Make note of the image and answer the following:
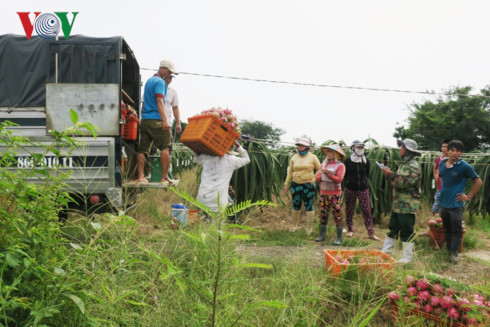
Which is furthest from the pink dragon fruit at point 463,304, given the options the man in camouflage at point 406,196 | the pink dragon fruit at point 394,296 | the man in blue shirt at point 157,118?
the man in blue shirt at point 157,118

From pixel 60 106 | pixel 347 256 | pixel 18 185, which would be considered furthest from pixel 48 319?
pixel 60 106

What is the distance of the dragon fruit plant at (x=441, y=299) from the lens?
280cm

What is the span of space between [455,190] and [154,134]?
12.4ft

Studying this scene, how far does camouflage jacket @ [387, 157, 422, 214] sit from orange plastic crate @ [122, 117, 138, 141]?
137 inches

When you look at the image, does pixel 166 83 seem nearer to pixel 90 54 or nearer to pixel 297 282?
pixel 90 54

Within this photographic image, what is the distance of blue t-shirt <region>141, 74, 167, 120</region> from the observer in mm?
5363

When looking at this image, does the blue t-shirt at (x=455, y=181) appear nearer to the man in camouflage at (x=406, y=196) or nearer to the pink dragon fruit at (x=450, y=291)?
the man in camouflage at (x=406, y=196)

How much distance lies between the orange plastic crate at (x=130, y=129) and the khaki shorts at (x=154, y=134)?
0.96ft

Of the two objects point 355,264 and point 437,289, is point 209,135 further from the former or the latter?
point 437,289

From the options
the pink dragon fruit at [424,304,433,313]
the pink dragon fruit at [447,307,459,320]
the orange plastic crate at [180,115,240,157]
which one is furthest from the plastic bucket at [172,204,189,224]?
the pink dragon fruit at [447,307,459,320]

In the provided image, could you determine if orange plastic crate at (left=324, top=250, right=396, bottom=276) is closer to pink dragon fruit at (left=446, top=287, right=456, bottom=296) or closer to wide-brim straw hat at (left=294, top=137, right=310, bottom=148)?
pink dragon fruit at (left=446, top=287, right=456, bottom=296)

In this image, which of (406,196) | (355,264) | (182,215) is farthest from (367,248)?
(182,215)

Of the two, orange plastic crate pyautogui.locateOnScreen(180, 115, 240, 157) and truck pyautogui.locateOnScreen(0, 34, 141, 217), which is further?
orange plastic crate pyautogui.locateOnScreen(180, 115, 240, 157)

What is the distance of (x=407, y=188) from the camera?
4.93 m
